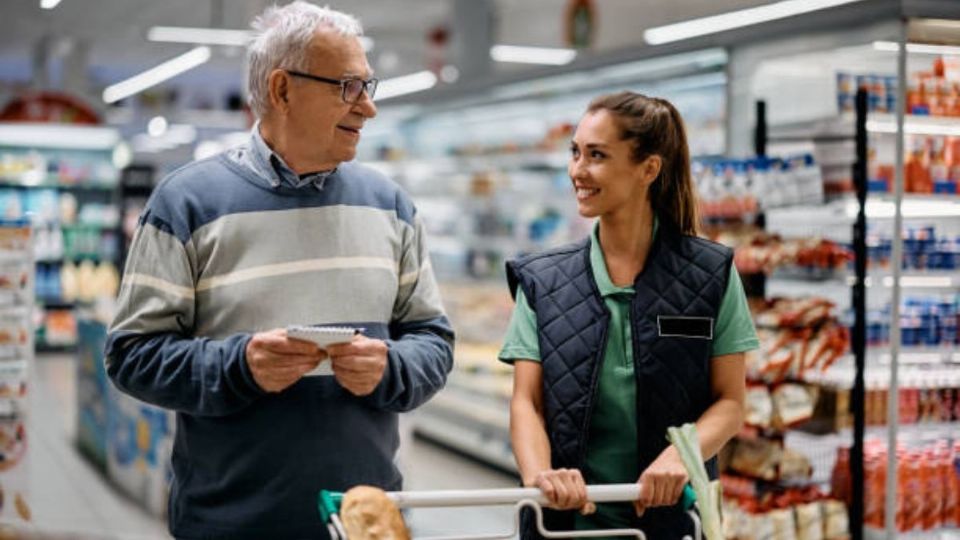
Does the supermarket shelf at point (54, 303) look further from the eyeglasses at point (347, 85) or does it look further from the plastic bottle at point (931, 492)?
the eyeglasses at point (347, 85)

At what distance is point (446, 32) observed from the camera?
17.3m

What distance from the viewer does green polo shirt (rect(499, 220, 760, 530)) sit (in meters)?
2.45

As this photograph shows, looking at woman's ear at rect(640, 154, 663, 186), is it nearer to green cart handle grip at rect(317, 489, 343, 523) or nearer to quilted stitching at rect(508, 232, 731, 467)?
quilted stitching at rect(508, 232, 731, 467)

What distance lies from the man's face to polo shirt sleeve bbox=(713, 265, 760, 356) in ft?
2.80

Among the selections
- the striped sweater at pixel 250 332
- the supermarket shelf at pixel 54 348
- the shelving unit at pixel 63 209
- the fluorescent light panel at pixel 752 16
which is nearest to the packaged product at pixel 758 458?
the fluorescent light panel at pixel 752 16

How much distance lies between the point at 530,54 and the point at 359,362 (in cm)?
1340

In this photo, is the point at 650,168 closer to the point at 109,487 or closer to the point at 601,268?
the point at 601,268

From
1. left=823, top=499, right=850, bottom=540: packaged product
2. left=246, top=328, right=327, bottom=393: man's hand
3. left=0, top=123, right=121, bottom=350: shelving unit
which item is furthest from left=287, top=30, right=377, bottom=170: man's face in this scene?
left=0, top=123, right=121, bottom=350: shelving unit

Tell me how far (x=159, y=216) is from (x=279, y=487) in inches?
22.7

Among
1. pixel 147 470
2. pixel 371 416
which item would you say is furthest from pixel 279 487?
pixel 147 470

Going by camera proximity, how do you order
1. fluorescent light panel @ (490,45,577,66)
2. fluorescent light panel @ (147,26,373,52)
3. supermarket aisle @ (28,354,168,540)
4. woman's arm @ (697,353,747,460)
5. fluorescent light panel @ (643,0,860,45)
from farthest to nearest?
1. fluorescent light panel @ (490,45,577,66)
2. fluorescent light panel @ (147,26,373,52)
3. supermarket aisle @ (28,354,168,540)
4. fluorescent light panel @ (643,0,860,45)
5. woman's arm @ (697,353,747,460)

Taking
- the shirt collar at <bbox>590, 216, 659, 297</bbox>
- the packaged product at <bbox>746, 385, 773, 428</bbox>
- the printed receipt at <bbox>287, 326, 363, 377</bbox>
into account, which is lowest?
the packaged product at <bbox>746, 385, 773, 428</bbox>

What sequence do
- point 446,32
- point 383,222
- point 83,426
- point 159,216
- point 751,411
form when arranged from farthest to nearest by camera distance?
point 446,32 < point 83,426 < point 751,411 < point 383,222 < point 159,216

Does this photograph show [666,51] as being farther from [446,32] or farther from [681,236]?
[446,32]
